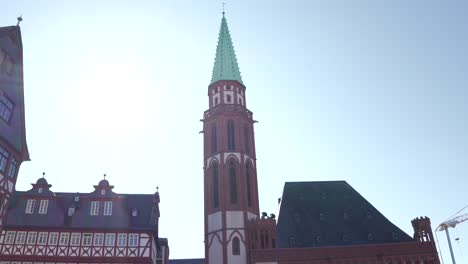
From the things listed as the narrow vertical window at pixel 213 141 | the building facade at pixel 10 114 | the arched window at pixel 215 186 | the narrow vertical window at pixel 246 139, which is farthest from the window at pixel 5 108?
the narrow vertical window at pixel 246 139

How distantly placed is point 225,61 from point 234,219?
67.6ft

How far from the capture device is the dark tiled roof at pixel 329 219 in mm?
44281

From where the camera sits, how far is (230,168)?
45688 mm

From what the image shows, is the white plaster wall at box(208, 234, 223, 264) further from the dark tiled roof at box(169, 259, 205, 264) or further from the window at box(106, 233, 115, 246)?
the dark tiled roof at box(169, 259, 205, 264)

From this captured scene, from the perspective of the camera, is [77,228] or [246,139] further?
[246,139]

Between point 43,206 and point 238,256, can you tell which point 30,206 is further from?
point 238,256

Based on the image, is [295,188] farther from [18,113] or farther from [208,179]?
[18,113]

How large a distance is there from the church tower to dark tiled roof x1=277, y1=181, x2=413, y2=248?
172 inches

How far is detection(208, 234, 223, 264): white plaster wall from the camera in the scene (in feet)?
137

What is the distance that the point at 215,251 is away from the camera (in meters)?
42.1

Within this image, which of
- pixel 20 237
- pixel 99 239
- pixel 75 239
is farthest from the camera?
pixel 99 239

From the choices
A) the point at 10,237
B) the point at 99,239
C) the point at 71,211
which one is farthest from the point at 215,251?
the point at 10,237

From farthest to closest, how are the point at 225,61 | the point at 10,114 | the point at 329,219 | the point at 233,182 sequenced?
1. the point at 225,61
2. the point at 329,219
3. the point at 233,182
4. the point at 10,114

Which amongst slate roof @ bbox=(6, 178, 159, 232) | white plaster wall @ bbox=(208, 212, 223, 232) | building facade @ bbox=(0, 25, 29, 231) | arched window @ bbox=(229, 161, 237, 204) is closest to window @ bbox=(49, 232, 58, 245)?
slate roof @ bbox=(6, 178, 159, 232)
